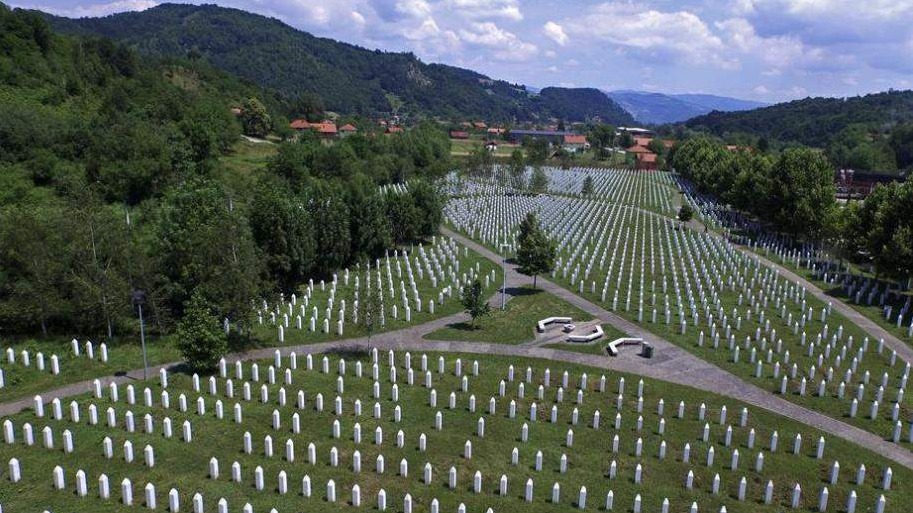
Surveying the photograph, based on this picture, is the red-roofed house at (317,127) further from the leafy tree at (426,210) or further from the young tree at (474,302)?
the young tree at (474,302)

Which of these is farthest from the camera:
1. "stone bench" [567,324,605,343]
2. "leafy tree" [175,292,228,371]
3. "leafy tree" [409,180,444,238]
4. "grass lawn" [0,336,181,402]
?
"leafy tree" [409,180,444,238]

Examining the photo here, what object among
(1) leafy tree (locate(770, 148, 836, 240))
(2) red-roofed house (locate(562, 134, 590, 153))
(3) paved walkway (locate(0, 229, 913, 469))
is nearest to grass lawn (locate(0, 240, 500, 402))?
(3) paved walkway (locate(0, 229, 913, 469))

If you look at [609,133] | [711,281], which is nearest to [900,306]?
[711,281]

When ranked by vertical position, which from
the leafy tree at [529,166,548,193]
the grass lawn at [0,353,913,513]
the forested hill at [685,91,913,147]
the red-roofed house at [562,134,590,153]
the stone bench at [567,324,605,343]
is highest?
the forested hill at [685,91,913,147]

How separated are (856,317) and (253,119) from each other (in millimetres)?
85844

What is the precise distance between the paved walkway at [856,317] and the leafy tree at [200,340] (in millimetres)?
28447

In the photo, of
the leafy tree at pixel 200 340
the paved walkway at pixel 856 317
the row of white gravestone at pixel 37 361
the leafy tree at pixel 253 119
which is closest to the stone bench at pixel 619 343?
the paved walkway at pixel 856 317

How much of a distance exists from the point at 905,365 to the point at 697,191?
70179 mm

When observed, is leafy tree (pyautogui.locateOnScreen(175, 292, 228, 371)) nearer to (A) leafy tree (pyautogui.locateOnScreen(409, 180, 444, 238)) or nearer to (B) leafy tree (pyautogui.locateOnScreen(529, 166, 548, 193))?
(A) leafy tree (pyautogui.locateOnScreen(409, 180, 444, 238))

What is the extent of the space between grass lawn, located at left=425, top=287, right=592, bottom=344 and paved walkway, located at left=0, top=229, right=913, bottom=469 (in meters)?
0.71

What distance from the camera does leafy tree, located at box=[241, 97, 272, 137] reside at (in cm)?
9475

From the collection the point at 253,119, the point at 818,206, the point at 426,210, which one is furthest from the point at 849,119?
the point at 426,210

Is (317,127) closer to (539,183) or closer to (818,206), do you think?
(539,183)

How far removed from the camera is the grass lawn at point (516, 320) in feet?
91.5
